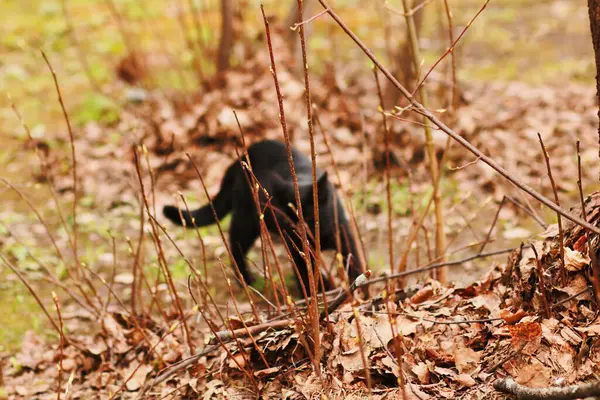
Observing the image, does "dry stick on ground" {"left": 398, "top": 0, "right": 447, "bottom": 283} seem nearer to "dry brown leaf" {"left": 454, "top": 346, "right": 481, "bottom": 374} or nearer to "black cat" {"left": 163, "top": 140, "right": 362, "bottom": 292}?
"black cat" {"left": 163, "top": 140, "right": 362, "bottom": 292}

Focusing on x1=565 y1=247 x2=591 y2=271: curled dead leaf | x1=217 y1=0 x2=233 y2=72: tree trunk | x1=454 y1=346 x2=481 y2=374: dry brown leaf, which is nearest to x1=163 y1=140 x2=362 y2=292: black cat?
x1=454 y1=346 x2=481 y2=374: dry brown leaf

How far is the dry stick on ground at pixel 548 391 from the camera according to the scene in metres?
1.34

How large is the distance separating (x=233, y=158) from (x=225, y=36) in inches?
69.3

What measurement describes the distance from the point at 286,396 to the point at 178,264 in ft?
7.29

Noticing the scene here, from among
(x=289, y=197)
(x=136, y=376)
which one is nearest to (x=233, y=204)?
(x=289, y=197)

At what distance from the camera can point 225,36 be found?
20.6ft

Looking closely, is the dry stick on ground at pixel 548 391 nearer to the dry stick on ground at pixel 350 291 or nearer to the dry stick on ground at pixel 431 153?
the dry stick on ground at pixel 350 291

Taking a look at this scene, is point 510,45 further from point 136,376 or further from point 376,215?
point 136,376

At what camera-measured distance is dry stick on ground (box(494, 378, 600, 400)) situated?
134 cm

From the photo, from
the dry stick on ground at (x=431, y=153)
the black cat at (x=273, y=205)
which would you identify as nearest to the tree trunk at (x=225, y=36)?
the black cat at (x=273, y=205)

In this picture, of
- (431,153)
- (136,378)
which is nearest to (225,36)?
(431,153)

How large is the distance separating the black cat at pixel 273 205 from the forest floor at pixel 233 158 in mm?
256

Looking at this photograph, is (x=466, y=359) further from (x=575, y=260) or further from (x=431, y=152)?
(x=431, y=152)

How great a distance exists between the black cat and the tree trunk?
247cm
